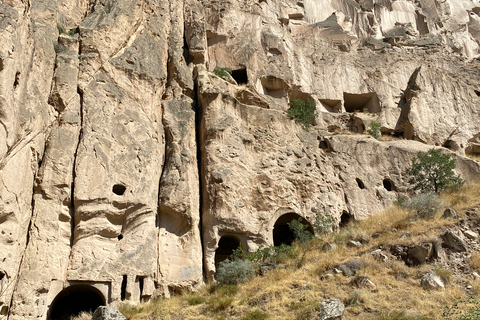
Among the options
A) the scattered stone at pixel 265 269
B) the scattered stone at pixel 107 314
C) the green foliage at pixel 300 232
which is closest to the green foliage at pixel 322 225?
the green foliage at pixel 300 232

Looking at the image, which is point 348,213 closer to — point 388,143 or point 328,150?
point 328,150

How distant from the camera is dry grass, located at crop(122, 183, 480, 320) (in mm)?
11422

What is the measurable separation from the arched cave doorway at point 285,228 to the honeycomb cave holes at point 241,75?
27.0ft

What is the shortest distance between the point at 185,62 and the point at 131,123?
577 centimetres

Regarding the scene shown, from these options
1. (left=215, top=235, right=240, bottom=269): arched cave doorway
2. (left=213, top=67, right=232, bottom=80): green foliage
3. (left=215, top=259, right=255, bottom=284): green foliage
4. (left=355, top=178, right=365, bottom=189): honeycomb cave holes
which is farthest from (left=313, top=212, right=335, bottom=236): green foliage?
(left=213, top=67, right=232, bottom=80): green foliage

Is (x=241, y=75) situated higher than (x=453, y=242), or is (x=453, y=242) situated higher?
(x=241, y=75)

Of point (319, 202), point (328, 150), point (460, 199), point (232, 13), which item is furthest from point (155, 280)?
point (232, 13)

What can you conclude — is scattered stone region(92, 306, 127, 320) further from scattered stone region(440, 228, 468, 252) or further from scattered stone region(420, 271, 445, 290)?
scattered stone region(440, 228, 468, 252)

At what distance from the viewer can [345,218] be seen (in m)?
19.7

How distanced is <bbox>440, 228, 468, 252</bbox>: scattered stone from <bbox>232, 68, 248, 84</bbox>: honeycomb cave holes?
529 inches

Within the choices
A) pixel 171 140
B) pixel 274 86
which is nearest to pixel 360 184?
pixel 274 86

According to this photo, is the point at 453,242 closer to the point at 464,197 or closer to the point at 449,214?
the point at 449,214

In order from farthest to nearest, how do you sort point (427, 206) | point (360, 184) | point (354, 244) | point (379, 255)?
point (360, 184)
point (427, 206)
point (354, 244)
point (379, 255)

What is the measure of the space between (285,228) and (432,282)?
27.7 ft
